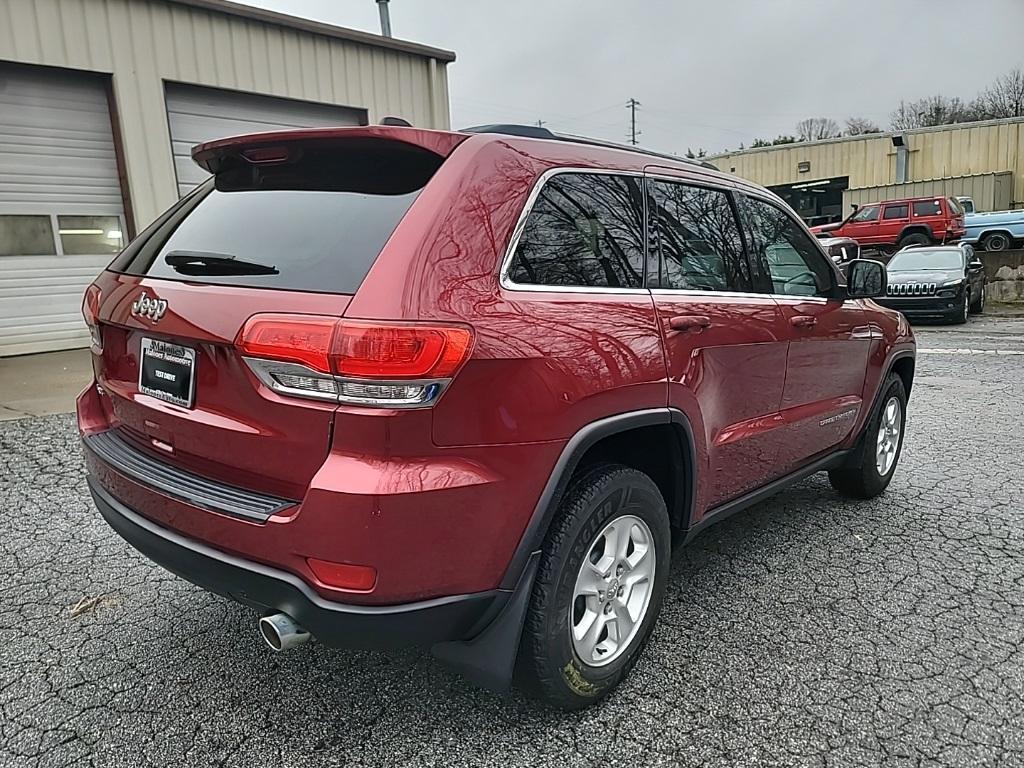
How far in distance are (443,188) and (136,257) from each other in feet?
4.02

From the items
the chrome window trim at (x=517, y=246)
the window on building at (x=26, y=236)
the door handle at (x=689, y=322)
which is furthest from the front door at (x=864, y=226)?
the chrome window trim at (x=517, y=246)

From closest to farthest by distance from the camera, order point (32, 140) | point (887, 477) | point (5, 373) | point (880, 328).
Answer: point (880, 328) → point (887, 477) → point (5, 373) → point (32, 140)

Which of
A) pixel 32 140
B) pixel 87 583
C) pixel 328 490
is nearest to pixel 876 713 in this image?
pixel 328 490

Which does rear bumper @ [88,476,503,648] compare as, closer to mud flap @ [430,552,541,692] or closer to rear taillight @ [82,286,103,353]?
mud flap @ [430,552,541,692]

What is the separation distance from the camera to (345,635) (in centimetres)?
181

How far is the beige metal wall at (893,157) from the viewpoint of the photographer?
2962 cm

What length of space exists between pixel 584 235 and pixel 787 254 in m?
1.58

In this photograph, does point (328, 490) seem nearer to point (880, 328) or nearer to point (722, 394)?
point (722, 394)

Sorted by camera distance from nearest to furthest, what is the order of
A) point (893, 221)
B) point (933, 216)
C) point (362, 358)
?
point (362, 358) → point (933, 216) → point (893, 221)

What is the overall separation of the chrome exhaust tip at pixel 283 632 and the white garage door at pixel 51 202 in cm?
903

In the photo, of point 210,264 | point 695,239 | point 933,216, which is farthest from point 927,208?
point 210,264

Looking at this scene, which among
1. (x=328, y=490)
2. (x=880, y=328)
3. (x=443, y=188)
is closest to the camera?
(x=328, y=490)

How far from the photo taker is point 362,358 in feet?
5.62

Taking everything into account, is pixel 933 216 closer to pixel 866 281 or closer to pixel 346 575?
pixel 866 281
